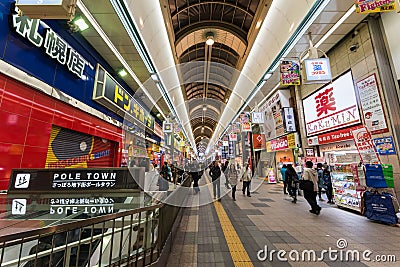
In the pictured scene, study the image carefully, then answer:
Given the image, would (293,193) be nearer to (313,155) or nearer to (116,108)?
(313,155)

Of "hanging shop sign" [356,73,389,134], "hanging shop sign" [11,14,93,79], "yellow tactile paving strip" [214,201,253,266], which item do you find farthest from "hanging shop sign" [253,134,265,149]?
"hanging shop sign" [11,14,93,79]

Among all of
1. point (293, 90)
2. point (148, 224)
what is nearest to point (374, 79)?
point (293, 90)

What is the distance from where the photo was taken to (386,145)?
4.95 metres

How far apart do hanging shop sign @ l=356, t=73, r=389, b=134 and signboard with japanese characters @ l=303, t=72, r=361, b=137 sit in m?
0.29

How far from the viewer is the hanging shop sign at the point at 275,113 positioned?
34.1ft

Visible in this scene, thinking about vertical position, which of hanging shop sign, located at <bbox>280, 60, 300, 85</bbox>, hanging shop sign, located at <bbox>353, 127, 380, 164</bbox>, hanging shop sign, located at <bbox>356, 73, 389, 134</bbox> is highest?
hanging shop sign, located at <bbox>280, 60, 300, 85</bbox>

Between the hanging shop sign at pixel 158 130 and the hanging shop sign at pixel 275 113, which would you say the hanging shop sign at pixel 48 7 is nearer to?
the hanging shop sign at pixel 158 130

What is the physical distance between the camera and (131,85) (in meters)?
8.38

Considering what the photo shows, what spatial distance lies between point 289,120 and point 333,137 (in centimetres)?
299

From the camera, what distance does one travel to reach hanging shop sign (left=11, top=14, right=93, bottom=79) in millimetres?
3192

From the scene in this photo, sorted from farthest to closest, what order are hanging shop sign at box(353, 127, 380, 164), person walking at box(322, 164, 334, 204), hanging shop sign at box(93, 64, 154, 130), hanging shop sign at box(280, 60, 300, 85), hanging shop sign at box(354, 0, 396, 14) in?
1. hanging shop sign at box(280, 60, 300, 85)
2. person walking at box(322, 164, 334, 204)
3. hanging shop sign at box(93, 64, 154, 130)
4. hanging shop sign at box(353, 127, 380, 164)
5. hanging shop sign at box(354, 0, 396, 14)

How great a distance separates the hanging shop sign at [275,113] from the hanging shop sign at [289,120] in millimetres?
510

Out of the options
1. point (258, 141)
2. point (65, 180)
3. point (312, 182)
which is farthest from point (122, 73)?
point (258, 141)

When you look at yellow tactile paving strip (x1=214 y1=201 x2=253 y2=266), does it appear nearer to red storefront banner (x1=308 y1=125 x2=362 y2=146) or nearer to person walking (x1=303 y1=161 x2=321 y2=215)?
person walking (x1=303 y1=161 x2=321 y2=215)
